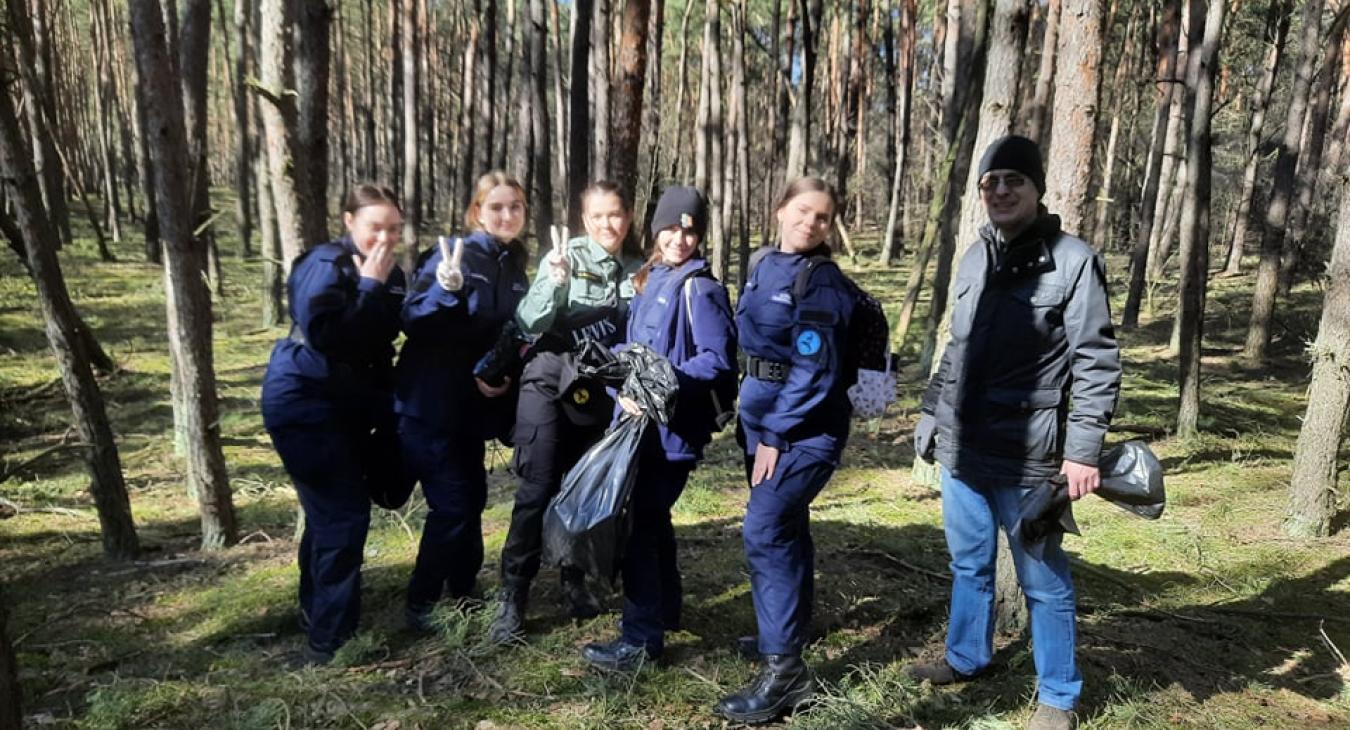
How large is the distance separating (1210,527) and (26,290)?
18.2 meters

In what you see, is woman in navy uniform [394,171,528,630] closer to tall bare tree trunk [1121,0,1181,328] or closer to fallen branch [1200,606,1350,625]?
fallen branch [1200,606,1350,625]

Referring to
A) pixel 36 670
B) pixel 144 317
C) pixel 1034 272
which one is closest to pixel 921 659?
pixel 1034 272

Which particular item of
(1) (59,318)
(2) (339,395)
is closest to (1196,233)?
(2) (339,395)

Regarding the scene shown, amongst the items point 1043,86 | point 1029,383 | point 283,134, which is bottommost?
point 1029,383

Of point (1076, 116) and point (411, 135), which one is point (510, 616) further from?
point (411, 135)

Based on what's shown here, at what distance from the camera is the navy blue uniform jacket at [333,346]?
2953 millimetres

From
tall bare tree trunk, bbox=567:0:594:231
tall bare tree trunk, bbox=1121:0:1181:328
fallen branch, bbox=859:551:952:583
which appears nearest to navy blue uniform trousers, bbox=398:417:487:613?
fallen branch, bbox=859:551:952:583

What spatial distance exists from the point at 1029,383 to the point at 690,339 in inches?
46.4

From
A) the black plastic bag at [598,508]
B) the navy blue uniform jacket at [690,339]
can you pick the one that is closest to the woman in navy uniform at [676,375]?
the navy blue uniform jacket at [690,339]

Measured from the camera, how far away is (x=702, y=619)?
3.62m

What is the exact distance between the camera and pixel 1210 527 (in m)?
5.37

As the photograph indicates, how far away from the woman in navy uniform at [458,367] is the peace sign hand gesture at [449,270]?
1 cm

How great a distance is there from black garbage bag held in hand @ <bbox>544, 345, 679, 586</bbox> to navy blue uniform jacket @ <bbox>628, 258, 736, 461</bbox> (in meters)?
0.09

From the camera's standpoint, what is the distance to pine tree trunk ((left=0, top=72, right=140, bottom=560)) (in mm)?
4418
